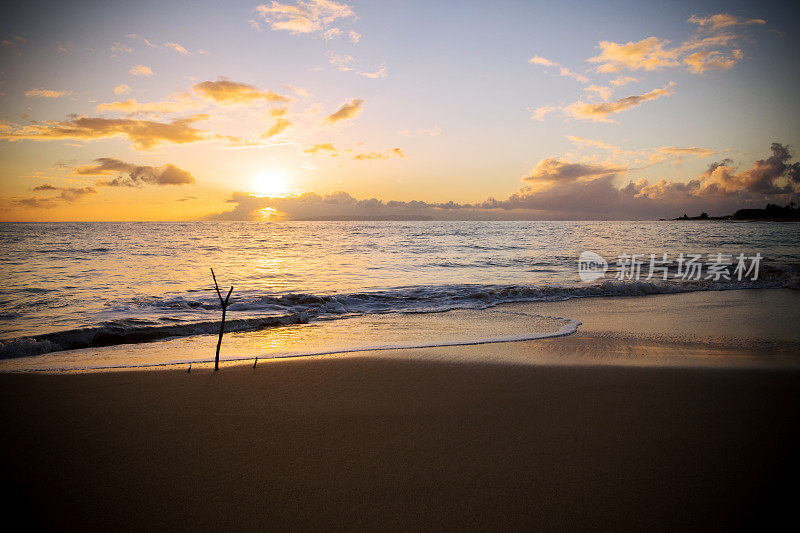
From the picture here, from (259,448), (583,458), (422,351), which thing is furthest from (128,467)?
(422,351)

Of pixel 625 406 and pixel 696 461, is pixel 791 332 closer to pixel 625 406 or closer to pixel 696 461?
pixel 625 406

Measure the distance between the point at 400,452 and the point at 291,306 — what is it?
31.0 feet

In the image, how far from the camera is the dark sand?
2623mm

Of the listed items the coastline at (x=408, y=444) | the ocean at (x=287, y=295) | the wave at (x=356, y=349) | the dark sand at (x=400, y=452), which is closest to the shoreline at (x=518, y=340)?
the wave at (x=356, y=349)

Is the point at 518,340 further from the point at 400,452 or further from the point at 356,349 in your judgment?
the point at 400,452

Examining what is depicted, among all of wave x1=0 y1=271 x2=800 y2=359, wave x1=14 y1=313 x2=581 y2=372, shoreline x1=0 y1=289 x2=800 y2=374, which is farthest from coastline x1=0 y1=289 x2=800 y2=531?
wave x1=0 y1=271 x2=800 y2=359

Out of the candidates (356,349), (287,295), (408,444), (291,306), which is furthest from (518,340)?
(287,295)

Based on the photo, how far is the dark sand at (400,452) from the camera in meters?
2.62

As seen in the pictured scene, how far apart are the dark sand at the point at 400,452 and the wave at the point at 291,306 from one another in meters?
3.28

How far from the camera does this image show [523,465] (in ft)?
10.2

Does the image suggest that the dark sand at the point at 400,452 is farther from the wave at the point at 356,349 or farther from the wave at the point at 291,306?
the wave at the point at 291,306

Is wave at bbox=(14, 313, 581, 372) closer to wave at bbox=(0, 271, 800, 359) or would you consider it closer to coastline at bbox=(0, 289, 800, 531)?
coastline at bbox=(0, 289, 800, 531)

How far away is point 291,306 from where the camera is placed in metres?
12.2

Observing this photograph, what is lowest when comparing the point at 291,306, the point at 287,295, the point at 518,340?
the point at 291,306
